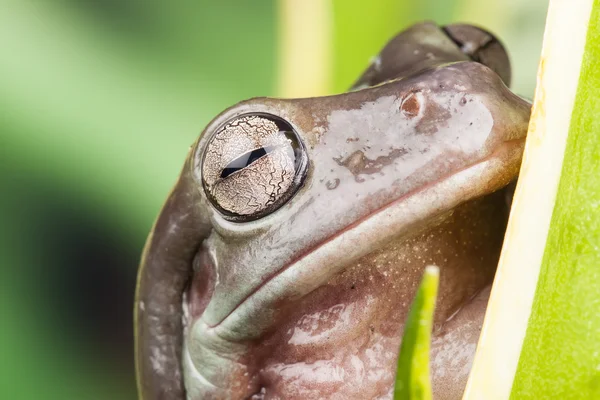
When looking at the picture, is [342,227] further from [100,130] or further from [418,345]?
[100,130]

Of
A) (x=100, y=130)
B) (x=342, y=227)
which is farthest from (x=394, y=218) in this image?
(x=100, y=130)

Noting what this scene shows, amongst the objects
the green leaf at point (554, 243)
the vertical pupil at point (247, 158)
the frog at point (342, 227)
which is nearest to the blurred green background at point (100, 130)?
the frog at point (342, 227)

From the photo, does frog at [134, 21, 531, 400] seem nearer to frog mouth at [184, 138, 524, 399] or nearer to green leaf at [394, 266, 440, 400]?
frog mouth at [184, 138, 524, 399]

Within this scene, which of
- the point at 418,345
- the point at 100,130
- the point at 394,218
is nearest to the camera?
the point at 418,345

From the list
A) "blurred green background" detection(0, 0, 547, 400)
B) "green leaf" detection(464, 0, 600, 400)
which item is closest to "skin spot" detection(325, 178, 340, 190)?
"green leaf" detection(464, 0, 600, 400)

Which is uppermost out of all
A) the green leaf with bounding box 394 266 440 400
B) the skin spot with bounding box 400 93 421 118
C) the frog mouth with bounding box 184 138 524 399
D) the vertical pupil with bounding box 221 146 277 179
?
the vertical pupil with bounding box 221 146 277 179

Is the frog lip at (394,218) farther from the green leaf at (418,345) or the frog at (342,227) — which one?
the green leaf at (418,345)
